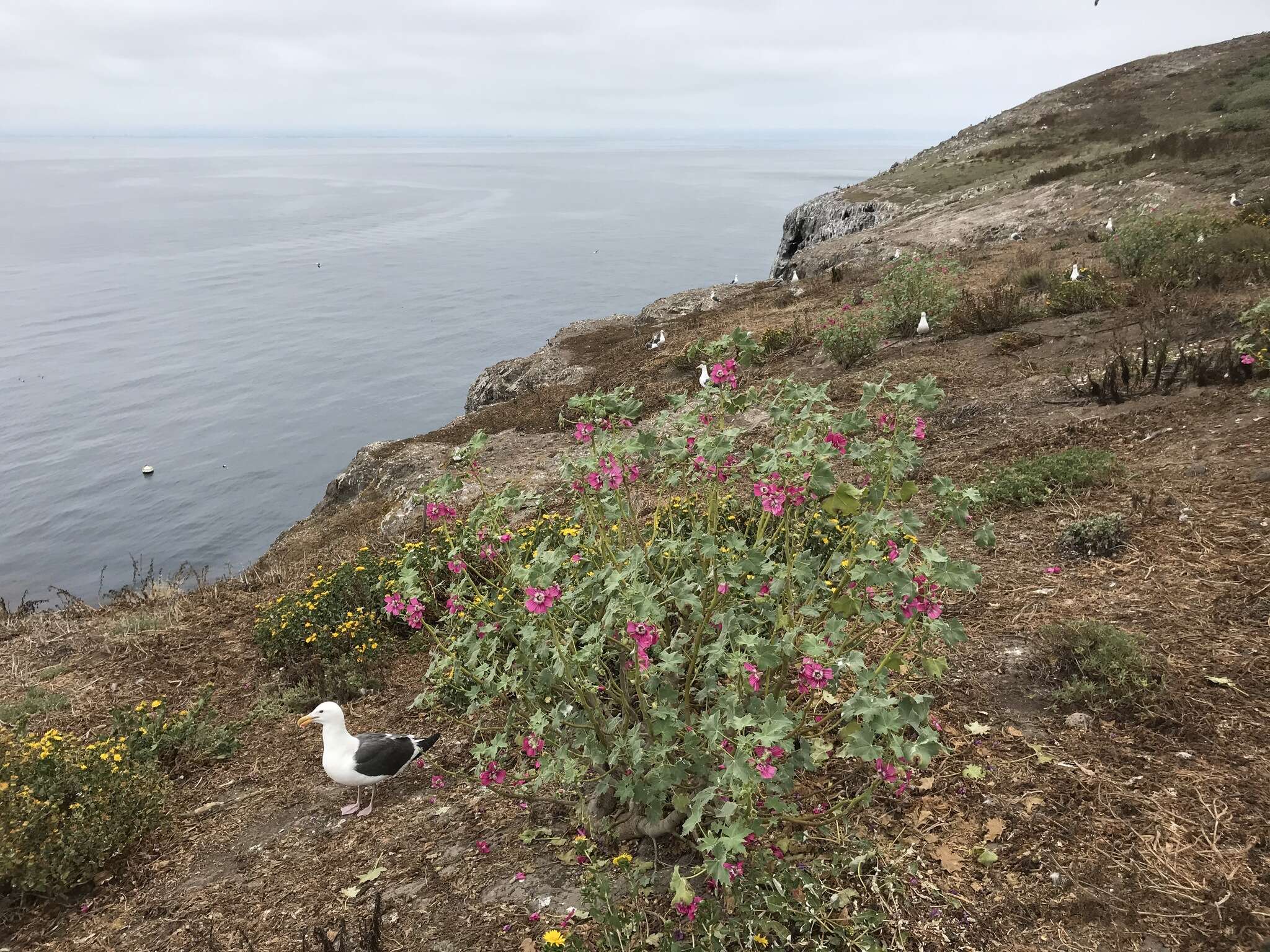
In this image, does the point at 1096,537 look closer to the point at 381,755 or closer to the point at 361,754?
the point at 381,755

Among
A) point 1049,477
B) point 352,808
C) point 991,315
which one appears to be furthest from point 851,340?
point 352,808

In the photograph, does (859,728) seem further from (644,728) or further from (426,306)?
(426,306)

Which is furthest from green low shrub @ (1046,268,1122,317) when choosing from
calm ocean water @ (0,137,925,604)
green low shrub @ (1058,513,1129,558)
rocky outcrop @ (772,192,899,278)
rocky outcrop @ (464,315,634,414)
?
rocky outcrop @ (772,192,899,278)

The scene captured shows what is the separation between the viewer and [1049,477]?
6.57 meters

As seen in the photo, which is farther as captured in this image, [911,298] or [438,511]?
[911,298]

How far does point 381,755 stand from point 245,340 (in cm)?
5702

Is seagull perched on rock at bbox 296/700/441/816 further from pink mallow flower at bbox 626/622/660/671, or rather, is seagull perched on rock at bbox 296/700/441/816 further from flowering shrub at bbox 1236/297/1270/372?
flowering shrub at bbox 1236/297/1270/372

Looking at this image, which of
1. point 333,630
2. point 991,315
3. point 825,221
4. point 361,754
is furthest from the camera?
point 825,221

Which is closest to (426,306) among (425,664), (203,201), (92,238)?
(425,664)

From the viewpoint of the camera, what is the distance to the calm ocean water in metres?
29.3

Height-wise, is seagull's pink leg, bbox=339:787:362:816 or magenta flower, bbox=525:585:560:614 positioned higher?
magenta flower, bbox=525:585:560:614

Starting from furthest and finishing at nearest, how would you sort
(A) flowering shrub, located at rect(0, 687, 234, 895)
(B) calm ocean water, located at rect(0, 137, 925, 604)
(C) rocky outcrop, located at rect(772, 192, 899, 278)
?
(C) rocky outcrop, located at rect(772, 192, 899, 278) → (B) calm ocean water, located at rect(0, 137, 925, 604) → (A) flowering shrub, located at rect(0, 687, 234, 895)

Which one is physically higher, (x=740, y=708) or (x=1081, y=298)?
(x=1081, y=298)

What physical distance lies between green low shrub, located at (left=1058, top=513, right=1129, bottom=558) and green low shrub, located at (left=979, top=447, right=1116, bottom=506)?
77cm
